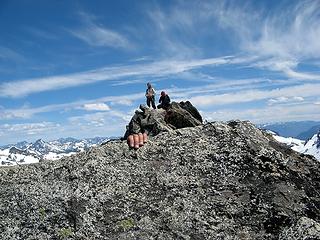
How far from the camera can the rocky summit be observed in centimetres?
1043

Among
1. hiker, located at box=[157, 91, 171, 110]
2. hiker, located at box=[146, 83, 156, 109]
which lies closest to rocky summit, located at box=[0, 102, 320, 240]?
hiker, located at box=[157, 91, 171, 110]

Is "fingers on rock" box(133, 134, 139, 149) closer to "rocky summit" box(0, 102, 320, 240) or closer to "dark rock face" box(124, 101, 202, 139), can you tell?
"rocky summit" box(0, 102, 320, 240)

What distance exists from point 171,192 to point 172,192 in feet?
0.10

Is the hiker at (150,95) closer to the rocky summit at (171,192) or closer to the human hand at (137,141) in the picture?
the human hand at (137,141)

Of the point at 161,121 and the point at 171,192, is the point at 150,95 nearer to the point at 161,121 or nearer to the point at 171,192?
the point at 161,121

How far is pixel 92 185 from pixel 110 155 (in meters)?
1.73

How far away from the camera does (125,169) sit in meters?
12.7

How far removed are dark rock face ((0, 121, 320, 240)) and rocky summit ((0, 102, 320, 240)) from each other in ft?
0.10

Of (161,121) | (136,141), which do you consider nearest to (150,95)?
(161,121)

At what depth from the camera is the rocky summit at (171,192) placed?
10.4m

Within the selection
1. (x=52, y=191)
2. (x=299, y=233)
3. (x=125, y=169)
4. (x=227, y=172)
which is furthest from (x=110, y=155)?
(x=299, y=233)

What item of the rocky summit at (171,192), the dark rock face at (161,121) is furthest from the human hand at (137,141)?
the dark rock face at (161,121)

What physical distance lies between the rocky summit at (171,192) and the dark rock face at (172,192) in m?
0.03

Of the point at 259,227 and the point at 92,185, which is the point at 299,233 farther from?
the point at 92,185
